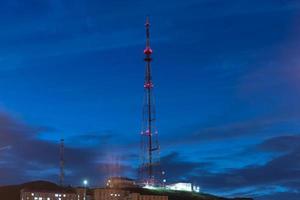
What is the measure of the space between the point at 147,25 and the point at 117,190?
224 feet

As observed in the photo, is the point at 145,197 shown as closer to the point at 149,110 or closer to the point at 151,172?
the point at 151,172

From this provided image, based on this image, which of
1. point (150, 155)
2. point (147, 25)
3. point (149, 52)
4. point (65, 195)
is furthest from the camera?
point (65, 195)

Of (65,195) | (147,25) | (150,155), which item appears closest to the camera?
(147,25)

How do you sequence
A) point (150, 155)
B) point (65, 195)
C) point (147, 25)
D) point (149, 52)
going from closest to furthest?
point (147, 25)
point (149, 52)
point (150, 155)
point (65, 195)

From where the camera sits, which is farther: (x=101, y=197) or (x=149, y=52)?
(x=101, y=197)

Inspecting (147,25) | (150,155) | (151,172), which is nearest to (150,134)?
(150,155)

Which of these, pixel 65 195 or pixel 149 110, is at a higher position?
pixel 149 110

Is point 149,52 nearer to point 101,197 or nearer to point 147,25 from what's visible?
point 147,25

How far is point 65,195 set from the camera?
19512cm

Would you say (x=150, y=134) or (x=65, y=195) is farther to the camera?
(x=65, y=195)

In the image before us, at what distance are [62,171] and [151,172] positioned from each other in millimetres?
33191

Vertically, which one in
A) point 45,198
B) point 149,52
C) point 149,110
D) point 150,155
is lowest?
point 45,198

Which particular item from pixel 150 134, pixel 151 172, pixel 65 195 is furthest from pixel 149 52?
pixel 65 195

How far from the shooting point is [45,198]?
189 m
